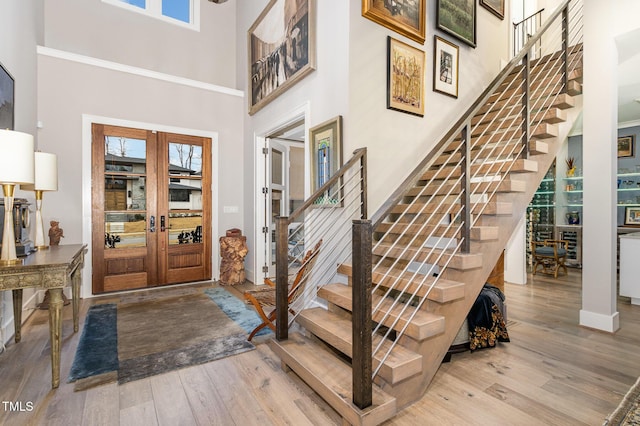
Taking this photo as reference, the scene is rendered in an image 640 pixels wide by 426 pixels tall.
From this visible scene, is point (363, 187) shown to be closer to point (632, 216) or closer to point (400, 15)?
point (400, 15)

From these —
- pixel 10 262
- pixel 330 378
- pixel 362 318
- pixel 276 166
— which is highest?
pixel 276 166

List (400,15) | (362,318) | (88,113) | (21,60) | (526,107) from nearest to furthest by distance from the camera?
1. (362,318)
2. (526,107)
3. (400,15)
4. (21,60)
5. (88,113)

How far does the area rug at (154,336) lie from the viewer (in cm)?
232

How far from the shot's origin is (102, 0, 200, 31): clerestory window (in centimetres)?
470

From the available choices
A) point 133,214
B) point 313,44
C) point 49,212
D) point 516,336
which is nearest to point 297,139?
point 313,44

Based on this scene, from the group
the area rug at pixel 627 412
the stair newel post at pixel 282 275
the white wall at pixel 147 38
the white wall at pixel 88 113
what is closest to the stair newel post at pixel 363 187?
the stair newel post at pixel 282 275

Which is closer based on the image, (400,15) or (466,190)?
(466,190)

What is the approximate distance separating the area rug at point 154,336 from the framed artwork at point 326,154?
61.0 inches

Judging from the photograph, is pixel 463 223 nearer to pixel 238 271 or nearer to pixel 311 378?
pixel 311 378

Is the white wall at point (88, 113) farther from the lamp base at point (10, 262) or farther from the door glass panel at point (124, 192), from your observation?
the lamp base at point (10, 262)

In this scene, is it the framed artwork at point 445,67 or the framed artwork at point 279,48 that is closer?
the framed artwork at point 279,48

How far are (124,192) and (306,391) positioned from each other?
3883 mm

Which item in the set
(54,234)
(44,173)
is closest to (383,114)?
(44,173)

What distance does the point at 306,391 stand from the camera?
2041 mm
